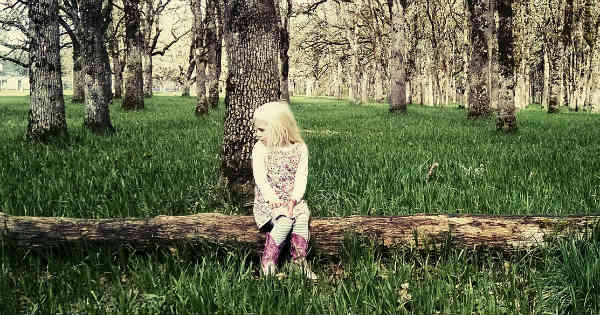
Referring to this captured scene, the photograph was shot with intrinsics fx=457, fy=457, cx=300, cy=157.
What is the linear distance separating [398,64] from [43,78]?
16.0 meters

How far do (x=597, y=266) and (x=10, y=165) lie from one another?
6.88 meters

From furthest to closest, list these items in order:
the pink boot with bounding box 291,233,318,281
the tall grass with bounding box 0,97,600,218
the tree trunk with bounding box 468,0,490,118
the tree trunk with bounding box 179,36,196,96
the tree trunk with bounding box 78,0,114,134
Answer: the tree trunk with bounding box 179,36,196,96 → the tree trunk with bounding box 468,0,490,118 → the tree trunk with bounding box 78,0,114,134 → the tall grass with bounding box 0,97,600,218 → the pink boot with bounding box 291,233,318,281

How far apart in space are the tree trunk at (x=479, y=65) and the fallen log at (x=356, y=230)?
14871 millimetres

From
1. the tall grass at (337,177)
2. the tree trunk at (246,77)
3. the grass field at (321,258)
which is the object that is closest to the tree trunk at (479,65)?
the tall grass at (337,177)

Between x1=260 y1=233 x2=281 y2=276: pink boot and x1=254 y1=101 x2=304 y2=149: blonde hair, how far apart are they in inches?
28.1

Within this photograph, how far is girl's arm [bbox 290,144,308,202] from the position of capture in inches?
132

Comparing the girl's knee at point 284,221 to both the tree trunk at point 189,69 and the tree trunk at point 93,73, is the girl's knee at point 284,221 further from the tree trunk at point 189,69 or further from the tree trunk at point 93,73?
the tree trunk at point 189,69

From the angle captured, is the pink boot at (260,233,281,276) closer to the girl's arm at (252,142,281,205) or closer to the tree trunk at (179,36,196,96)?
the girl's arm at (252,142,281,205)

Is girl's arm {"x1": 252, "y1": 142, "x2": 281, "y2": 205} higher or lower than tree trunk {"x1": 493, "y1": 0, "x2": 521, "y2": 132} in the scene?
lower

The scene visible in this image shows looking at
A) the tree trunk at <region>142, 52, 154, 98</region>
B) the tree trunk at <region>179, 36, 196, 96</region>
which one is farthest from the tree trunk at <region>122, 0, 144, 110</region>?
the tree trunk at <region>179, 36, 196, 96</region>

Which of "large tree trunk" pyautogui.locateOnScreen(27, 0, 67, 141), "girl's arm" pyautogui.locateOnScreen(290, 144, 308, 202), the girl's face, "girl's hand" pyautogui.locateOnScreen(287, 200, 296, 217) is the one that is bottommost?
"girl's hand" pyautogui.locateOnScreen(287, 200, 296, 217)

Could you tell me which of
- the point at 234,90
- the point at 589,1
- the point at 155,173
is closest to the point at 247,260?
the point at 234,90

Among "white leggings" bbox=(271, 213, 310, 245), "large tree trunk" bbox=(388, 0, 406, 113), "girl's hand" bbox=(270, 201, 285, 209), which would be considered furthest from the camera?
"large tree trunk" bbox=(388, 0, 406, 113)

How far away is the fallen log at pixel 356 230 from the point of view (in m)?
3.06
